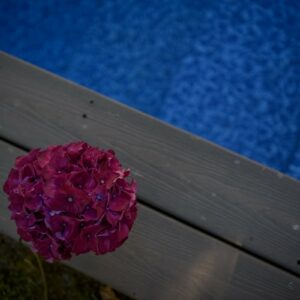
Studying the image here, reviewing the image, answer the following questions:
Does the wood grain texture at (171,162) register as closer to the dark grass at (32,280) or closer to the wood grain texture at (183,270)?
the wood grain texture at (183,270)

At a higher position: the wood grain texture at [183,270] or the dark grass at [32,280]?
the wood grain texture at [183,270]

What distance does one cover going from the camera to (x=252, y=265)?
3.37 feet

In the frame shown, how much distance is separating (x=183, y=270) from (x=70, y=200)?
1.64 feet

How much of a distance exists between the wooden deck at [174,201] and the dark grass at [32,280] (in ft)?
0.60

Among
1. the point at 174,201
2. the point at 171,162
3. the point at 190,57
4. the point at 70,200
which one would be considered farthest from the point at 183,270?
the point at 190,57

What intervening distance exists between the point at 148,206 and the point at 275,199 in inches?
14.6

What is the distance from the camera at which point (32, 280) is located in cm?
120

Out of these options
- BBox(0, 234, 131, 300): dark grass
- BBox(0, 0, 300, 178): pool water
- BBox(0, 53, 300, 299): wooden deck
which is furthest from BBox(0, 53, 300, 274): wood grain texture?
BBox(0, 0, 300, 178): pool water

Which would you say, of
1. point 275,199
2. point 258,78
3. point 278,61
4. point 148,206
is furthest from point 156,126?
point 278,61

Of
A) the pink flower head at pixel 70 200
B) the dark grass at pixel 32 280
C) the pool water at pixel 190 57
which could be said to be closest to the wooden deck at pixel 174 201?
the dark grass at pixel 32 280

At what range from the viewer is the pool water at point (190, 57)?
72.3 inches

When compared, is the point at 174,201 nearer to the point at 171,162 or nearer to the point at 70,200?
the point at 171,162

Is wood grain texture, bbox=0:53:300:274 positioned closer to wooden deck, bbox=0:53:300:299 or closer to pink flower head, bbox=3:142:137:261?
wooden deck, bbox=0:53:300:299

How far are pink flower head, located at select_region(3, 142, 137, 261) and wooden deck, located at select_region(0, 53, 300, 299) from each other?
1.09 feet
